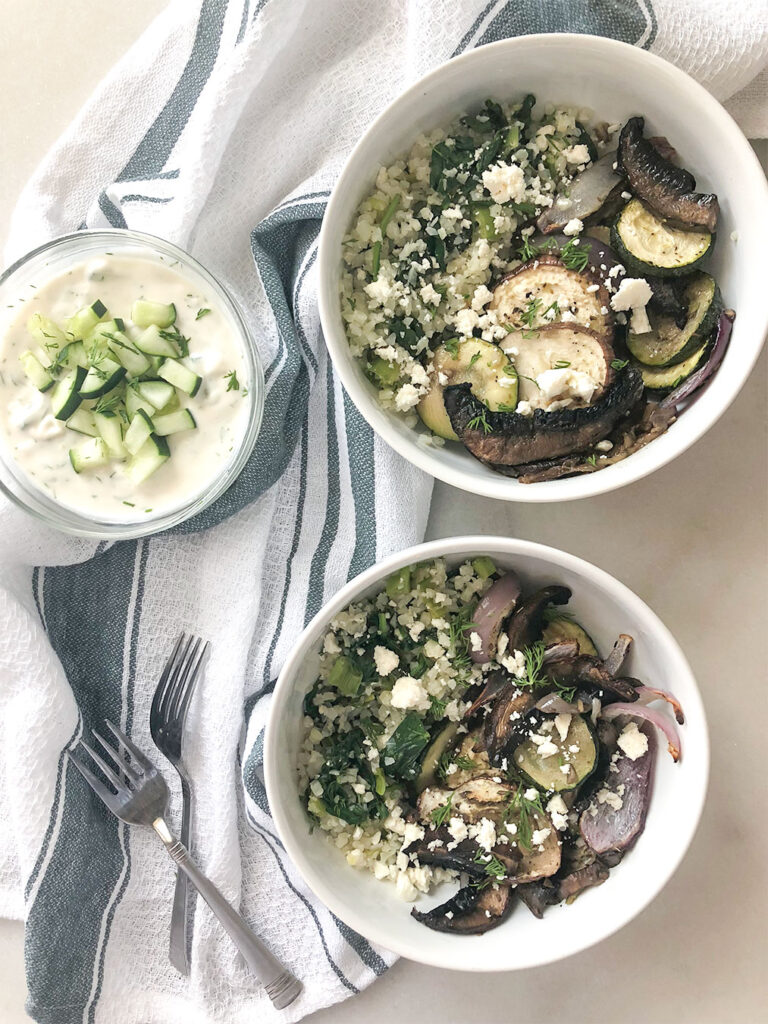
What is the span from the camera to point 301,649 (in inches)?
48.4

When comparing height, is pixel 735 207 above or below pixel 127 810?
above

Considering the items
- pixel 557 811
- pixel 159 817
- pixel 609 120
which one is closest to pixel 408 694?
pixel 557 811

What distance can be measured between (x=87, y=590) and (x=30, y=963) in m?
0.63

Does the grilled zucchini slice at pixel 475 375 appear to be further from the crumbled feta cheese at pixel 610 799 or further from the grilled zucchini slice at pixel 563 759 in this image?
the crumbled feta cheese at pixel 610 799

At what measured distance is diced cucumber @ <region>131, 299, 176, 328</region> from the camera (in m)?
1.38

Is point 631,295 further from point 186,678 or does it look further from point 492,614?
point 186,678

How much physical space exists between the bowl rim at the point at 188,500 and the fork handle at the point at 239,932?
0.50 meters

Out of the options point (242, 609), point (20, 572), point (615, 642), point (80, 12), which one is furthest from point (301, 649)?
point (80, 12)

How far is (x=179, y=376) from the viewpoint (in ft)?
4.52

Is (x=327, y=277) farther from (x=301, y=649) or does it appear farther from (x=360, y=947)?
(x=360, y=947)

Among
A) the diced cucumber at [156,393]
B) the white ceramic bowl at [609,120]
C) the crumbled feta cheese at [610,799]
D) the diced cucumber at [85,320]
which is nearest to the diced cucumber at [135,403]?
the diced cucumber at [156,393]

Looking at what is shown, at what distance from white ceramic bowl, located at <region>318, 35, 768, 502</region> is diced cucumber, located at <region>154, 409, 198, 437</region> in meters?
0.30

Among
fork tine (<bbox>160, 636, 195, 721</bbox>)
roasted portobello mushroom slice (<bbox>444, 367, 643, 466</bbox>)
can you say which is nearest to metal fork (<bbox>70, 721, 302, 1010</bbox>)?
fork tine (<bbox>160, 636, 195, 721</bbox>)

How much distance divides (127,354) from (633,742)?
37.7 inches
